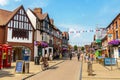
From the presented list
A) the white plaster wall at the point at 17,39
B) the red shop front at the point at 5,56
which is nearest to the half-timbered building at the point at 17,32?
the white plaster wall at the point at 17,39

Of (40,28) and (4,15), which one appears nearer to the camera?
(4,15)

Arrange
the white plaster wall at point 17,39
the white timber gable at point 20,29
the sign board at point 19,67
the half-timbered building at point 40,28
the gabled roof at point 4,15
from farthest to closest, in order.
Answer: the half-timbered building at point 40,28 → the white timber gable at point 20,29 → the gabled roof at point 4,15 → the white plaster wall at point 17,39 → the sign board at point 19,67

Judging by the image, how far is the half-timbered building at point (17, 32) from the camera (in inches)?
1510

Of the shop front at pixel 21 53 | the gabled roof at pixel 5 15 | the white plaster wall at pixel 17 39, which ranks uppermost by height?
the gabled roof at pixel 5 15

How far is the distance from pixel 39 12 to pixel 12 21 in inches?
623

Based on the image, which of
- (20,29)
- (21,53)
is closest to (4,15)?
(20,29)

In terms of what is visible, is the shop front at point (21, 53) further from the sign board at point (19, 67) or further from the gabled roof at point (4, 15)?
the sign board at point (19, 67)

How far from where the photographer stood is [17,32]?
40.1 m

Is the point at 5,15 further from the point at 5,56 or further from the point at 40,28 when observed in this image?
the point at 5,56

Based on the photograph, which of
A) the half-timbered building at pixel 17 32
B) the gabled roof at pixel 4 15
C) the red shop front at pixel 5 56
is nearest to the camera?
the red shop front at pixel 5 56

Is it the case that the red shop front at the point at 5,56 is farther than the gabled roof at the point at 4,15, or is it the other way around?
the gabled roof at the point at 4,15

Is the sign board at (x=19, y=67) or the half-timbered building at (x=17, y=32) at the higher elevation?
the half-timbered building at (x=17, y=32)

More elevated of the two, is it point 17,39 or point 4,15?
point 4,15

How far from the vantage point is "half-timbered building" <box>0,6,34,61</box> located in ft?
126
